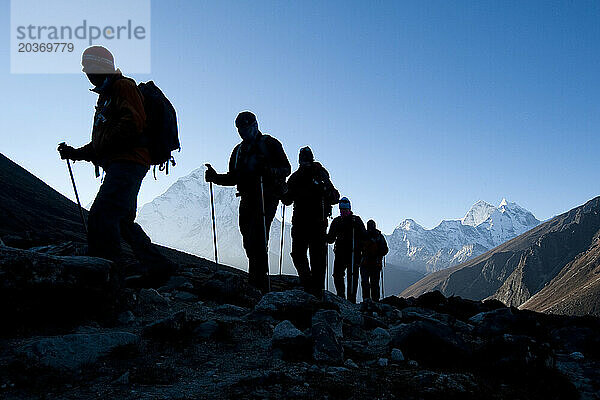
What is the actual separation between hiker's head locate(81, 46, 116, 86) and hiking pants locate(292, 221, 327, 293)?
4.56 metres

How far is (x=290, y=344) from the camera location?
3844mm

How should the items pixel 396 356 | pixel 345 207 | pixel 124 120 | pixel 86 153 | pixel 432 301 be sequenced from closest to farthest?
pixel 396 356
pixel 124 120
pixel 86 153
pixel 432 301
pixel 345 207

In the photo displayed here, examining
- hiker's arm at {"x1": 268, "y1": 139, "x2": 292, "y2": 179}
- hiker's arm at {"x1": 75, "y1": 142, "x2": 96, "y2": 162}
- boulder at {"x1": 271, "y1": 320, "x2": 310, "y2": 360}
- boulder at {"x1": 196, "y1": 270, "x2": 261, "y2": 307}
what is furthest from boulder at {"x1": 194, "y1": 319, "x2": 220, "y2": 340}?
hiker's arm at {"x1": 268, "y1": 139, "x2": 292, "y2": 179}

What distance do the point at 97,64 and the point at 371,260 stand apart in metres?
12.2

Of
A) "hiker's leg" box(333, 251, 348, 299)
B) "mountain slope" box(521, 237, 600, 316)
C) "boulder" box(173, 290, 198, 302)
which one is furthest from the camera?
"mountain slope" box(521, 237, 600, 316)

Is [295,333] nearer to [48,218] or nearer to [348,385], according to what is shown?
[348,385]

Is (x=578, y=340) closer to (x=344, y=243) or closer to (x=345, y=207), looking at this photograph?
(x=344, y=243)

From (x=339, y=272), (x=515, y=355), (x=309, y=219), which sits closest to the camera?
(x=515, y=355)

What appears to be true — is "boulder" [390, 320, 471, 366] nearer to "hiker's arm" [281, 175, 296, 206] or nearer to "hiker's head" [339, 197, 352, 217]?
"hiker's arm" [281, 175, 296, 206]

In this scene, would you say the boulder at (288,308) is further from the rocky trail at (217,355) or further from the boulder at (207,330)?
the boulder at (207,330)

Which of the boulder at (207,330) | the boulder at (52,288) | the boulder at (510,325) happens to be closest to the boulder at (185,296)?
the boulder at (52,288)

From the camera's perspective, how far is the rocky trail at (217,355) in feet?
9.81

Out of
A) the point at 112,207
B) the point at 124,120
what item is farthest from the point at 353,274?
the point at 124,120

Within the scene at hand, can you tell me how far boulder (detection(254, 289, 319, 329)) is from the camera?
517 cm
